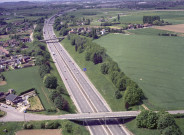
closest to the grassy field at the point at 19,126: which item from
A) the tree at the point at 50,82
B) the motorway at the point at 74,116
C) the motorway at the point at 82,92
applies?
the motorway at the point at 74,116

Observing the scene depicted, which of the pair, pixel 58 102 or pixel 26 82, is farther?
pixel 26 82

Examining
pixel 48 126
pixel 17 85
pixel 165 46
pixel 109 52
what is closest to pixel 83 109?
pixel 48 126

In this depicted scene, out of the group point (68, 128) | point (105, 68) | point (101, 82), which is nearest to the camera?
point (68, 128)

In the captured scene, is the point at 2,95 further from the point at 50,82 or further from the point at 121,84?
the point at 121,84

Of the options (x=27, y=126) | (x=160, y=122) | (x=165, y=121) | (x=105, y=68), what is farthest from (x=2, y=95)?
(x=165, y=121)

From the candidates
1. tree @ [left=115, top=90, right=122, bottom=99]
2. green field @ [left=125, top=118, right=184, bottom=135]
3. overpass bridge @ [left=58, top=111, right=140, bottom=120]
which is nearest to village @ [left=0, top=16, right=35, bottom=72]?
overpass bridge @ [left=58, top=111, right=140, bottom=120]

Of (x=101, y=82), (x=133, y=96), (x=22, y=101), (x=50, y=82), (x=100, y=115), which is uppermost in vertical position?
(x=50, y=82)

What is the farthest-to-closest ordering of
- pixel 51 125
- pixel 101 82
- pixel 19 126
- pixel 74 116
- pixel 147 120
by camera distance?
pixel 101 82 < pixel 74 116 < pixel 19 126 < pixel 51 125 < pixel 147 120
